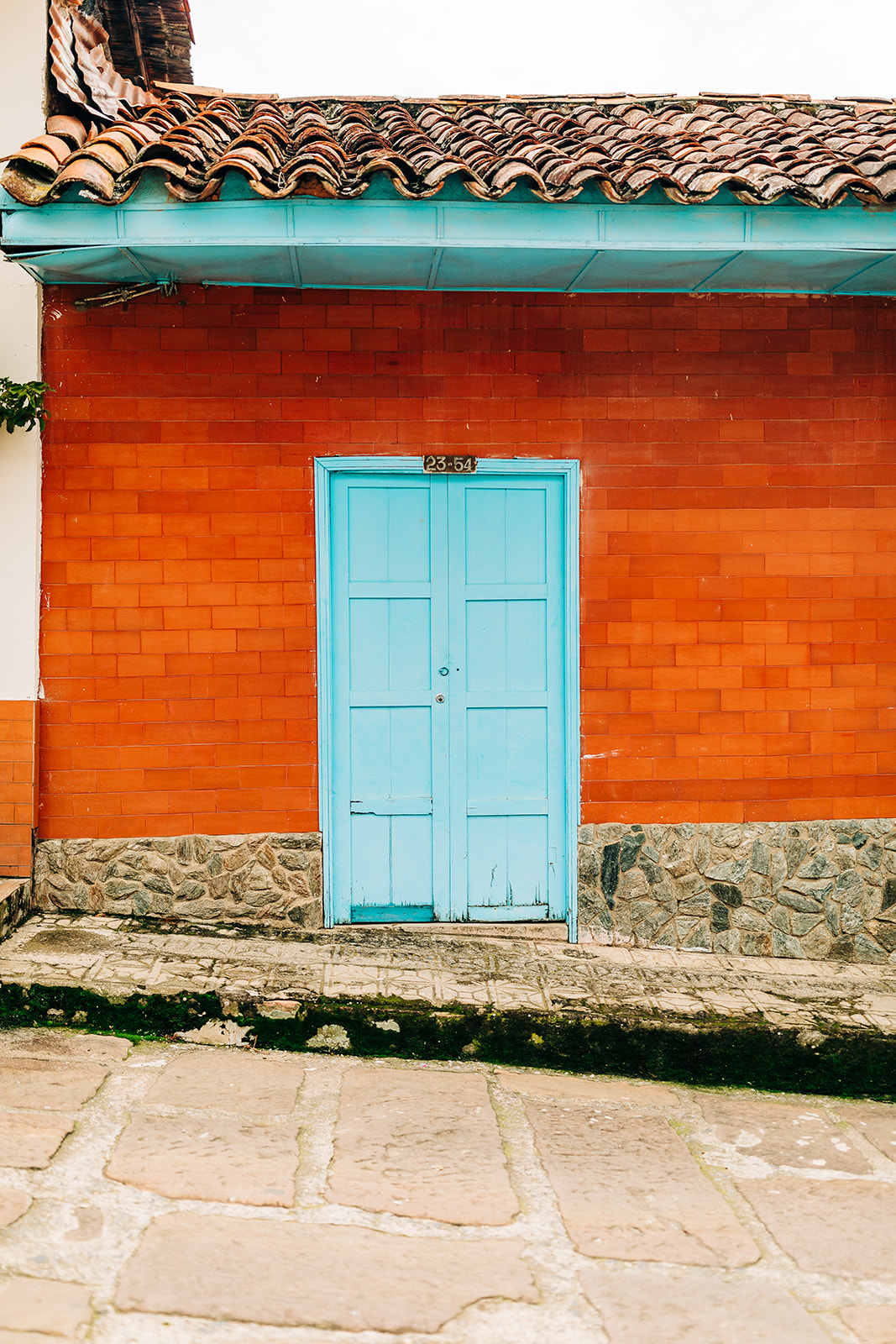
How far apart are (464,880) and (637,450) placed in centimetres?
236

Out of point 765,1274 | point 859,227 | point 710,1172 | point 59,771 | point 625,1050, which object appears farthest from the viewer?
point 59,771

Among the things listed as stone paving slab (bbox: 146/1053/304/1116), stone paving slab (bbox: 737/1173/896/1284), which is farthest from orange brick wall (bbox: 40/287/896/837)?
stone paving slab (bbox: 737/1173/896/1284)

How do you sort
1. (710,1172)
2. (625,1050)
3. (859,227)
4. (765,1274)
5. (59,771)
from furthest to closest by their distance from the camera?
(59,771)
(859,227)
(625,1050)
(710,1172)
(765,1274)

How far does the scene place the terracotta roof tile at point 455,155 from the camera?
385 centimetres

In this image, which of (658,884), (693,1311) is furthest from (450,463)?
(693,1311)

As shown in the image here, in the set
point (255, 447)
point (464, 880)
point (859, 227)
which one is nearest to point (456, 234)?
point (255, 447)

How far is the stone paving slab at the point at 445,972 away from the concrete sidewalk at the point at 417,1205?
0.28 m

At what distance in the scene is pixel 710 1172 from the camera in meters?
2.99

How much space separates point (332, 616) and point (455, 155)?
2209mm

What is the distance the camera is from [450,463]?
4719 millimetres

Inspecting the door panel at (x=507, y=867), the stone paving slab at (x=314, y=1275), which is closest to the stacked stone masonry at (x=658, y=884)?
the door panel at (x=507, y=867)

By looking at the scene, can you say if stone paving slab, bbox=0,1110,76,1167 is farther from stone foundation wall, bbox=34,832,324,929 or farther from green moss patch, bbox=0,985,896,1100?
stone foundation wall, bbox=34,832,324,929

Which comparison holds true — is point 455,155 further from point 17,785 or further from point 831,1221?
point 831,1221

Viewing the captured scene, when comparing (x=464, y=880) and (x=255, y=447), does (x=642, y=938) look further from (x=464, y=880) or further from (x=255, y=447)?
(x=255, y=447)
